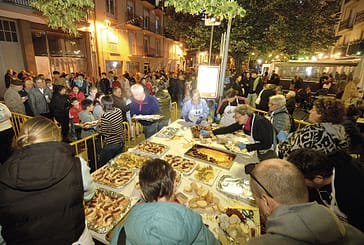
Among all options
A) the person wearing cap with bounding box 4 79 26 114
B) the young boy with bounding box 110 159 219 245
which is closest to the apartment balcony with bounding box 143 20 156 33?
the person wearing cap with bounding box 4 79 26 114

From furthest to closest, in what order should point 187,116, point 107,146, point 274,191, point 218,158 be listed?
point 187,116 → point 107,146 → point 218,158 → point 274,191

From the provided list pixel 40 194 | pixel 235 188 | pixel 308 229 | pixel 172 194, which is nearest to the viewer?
pixel 308 229

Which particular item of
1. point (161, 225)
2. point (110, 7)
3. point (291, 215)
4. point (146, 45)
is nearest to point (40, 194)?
point (161, 225)

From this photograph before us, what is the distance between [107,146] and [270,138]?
131 inches

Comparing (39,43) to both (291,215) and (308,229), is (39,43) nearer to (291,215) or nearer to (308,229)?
(291,215)

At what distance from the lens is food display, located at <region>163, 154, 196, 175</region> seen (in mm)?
3077

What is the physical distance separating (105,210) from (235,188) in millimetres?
1743

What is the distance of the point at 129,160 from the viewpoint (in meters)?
3.37

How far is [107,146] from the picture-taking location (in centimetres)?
404

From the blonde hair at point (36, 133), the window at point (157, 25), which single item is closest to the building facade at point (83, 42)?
the window at point (157, 25)

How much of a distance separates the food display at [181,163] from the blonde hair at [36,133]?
1.83m

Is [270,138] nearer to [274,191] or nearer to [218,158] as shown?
[218,158]

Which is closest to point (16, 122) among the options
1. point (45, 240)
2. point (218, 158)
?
point (45, 240)

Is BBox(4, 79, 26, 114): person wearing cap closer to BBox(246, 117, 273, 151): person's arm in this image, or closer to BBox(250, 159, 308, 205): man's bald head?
BBox(246, 117, 273, 151): person's arm
